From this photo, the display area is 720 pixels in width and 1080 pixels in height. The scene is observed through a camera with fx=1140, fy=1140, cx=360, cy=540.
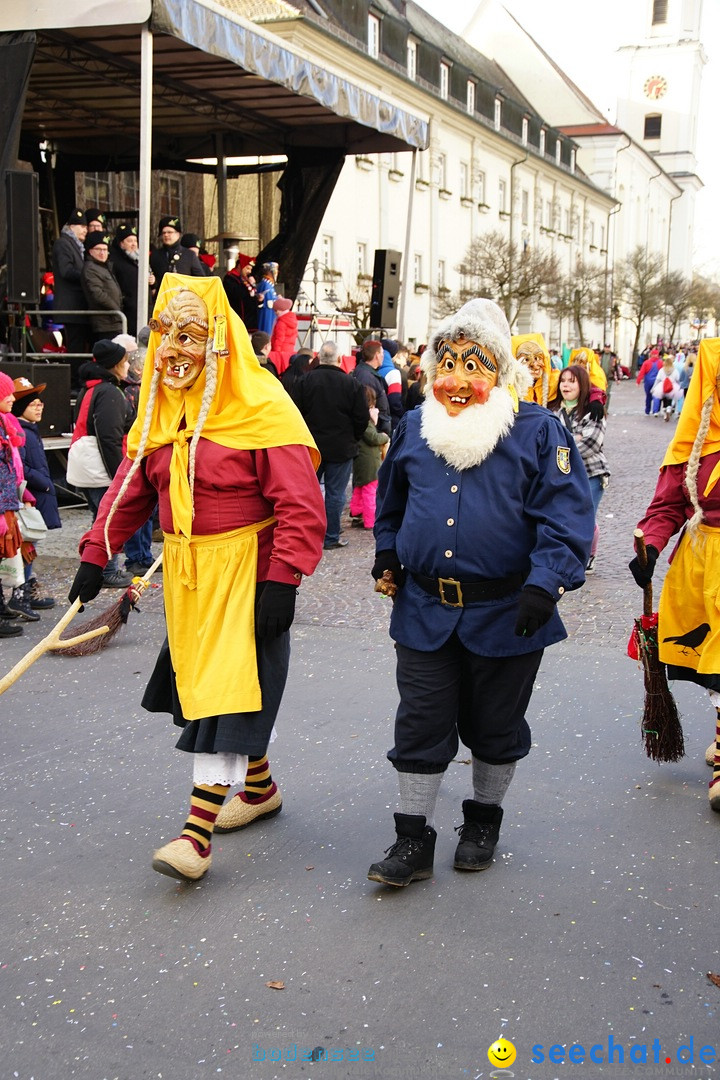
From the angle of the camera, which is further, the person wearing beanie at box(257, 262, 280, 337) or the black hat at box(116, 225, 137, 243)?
the person wearing beanie at box(257, 262, 280, 337)

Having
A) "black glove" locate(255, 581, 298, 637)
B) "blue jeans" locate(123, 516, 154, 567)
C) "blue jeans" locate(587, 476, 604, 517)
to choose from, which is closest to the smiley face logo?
"black glove" locate(255, 581, 298, 637)

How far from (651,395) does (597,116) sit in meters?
38.7

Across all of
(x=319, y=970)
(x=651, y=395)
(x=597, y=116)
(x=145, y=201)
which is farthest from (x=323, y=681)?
(x=597, y=116)

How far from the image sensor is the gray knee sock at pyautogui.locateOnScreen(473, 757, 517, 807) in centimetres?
391

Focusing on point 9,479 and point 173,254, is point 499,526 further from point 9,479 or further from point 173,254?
point 173,254

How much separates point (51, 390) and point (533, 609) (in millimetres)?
9310

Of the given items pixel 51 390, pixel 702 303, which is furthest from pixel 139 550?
pixel 702 303

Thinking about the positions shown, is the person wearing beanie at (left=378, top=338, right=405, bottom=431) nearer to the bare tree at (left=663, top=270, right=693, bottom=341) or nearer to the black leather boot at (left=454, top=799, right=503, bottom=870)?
the black leather boot at (left=454, top=799, right=503, bottom=870)

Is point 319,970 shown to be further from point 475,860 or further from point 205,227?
point 205,227

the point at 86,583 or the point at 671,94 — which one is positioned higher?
the point at 671,94

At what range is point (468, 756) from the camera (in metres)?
5.14

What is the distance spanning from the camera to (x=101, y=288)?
12.9 metres

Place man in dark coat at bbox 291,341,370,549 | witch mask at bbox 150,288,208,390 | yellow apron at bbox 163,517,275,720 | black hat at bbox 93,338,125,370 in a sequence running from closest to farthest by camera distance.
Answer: yellow apron at bbox 163,517,275,720
witch mask at bbox 150,288,208,390
black hat at bbox 93,338,125,370
man in dark coat at bbox 291,341,370,549

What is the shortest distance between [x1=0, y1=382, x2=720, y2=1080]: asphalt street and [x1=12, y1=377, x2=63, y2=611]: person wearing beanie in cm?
240
